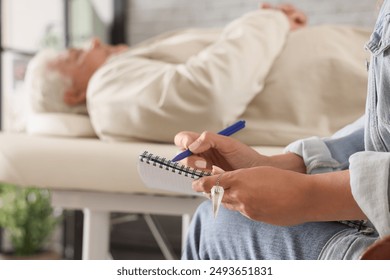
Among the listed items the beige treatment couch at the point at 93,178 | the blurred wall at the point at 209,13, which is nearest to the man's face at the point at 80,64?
the beige treatment couch at the point at 93,178

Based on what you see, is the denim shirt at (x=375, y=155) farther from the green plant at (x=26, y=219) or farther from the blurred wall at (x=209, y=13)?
the blurred wall at (x=209, y=13)

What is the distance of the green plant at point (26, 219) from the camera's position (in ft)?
8.90

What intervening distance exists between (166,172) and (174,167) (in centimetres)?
3

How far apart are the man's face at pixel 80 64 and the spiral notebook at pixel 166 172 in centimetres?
135

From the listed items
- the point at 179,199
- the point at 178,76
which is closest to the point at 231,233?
the point at 179,199

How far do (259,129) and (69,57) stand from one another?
2.91ft

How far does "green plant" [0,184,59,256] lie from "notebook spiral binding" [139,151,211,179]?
6.80ft

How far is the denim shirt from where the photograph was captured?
0.57m

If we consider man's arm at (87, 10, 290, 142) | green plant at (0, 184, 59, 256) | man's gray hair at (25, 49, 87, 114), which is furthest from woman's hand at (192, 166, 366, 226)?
green plant at (0, 184, 59, 256)

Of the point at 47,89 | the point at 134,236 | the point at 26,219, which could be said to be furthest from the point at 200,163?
the point at 134,236

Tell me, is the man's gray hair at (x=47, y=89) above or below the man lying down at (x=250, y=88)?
below

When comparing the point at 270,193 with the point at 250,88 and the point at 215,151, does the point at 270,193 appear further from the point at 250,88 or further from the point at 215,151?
the point at 250,88

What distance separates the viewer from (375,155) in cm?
59

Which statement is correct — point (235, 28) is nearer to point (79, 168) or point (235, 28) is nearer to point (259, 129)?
point (259, 129)
